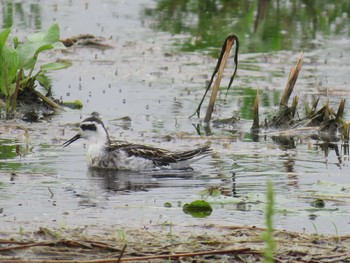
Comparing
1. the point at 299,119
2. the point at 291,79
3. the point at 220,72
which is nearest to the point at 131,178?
the point at 220,72

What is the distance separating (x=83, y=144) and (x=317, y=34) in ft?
26.7

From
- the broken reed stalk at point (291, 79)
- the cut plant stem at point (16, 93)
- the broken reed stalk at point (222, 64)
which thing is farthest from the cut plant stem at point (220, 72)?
the cut plant stem at point (16, 93)

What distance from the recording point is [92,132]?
1203 centimetres

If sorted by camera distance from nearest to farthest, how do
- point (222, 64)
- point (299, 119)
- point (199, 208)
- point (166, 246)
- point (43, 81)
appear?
Result: 1. point (166, 246)
2. point (199, 208)
3. point (222, 64)
4. point (299, 119)
5. point (43, 81)

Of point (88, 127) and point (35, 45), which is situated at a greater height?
point (35, 45)

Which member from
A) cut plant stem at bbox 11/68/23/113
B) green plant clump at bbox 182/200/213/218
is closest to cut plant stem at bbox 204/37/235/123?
cut plant stem at bbox 11/68/23/113

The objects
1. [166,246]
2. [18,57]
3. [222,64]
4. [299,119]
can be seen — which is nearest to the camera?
[166,246]

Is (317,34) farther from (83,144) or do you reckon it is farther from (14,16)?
(83,144)

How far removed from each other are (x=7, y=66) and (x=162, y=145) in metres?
2.12

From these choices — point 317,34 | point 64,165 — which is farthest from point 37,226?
point 317,34

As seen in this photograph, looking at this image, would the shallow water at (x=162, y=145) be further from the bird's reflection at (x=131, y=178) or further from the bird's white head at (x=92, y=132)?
the bird's white head at (x=92, y=132)

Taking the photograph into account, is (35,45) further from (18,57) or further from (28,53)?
(18,57)

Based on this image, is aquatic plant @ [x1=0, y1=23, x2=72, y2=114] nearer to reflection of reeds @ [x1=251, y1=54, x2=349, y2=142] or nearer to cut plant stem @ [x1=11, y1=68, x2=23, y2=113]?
cut plant stem @ [x1=11, y1=68, x2=23, y2=113]

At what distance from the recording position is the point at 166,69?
55.1 feet
